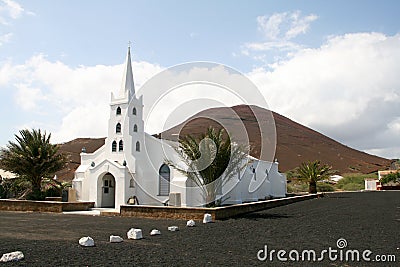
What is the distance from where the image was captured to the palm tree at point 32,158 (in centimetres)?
2192

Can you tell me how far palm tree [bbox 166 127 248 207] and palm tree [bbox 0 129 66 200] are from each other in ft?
28.2

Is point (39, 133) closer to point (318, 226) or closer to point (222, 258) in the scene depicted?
point (318, 226)

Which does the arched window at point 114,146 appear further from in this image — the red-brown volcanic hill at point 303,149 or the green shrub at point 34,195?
the red-brown volcanic hill at point 303,149

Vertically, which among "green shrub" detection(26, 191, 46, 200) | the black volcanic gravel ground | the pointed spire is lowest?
the black volcanic gravel ground

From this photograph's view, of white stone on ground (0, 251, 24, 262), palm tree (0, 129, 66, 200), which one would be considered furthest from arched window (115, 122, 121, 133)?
white stone on ground (0, 251, 24, 262)

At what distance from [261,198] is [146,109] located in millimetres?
11136

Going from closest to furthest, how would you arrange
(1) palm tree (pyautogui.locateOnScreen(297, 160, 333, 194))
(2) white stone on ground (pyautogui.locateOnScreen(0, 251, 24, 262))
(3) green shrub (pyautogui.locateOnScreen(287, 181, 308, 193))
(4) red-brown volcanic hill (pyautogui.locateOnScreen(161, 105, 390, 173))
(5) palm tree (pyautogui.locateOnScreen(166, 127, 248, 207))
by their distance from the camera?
(2) white stone on ground (pyautogui.locateOnScreen(0, 251, 24, 262)), (5) palm tree (pyautogui.locateOnScreen(166, 127, 248, 207)), (1) palm tree (pyautogui.locateOnScreen(297, 160, 333, 194)), (3) green shrub (pyautogui.locateOnScreen(287, 181, 308, 193)), (4) red-brown volcanic hill (pyautogui.locateOnScreen(161, 105, 390, 173))

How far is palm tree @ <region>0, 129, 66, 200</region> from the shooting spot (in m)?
21.9

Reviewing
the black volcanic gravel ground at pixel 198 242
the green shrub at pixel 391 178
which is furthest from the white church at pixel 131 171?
the green shrub at pixel 391 178

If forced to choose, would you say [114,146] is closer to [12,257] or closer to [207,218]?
[207,218]

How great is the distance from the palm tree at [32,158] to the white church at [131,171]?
1980 mm

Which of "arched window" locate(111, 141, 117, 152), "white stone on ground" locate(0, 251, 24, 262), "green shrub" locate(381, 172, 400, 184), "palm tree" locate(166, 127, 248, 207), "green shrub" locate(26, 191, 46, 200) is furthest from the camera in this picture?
"green shrub" locate(381, 172, 400, 184)

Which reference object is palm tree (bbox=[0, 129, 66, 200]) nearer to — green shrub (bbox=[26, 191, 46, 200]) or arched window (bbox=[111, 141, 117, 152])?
green shrub (bbox=[26, 191, 46, 200])

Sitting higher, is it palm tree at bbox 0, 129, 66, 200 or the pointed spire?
the pointed spire
